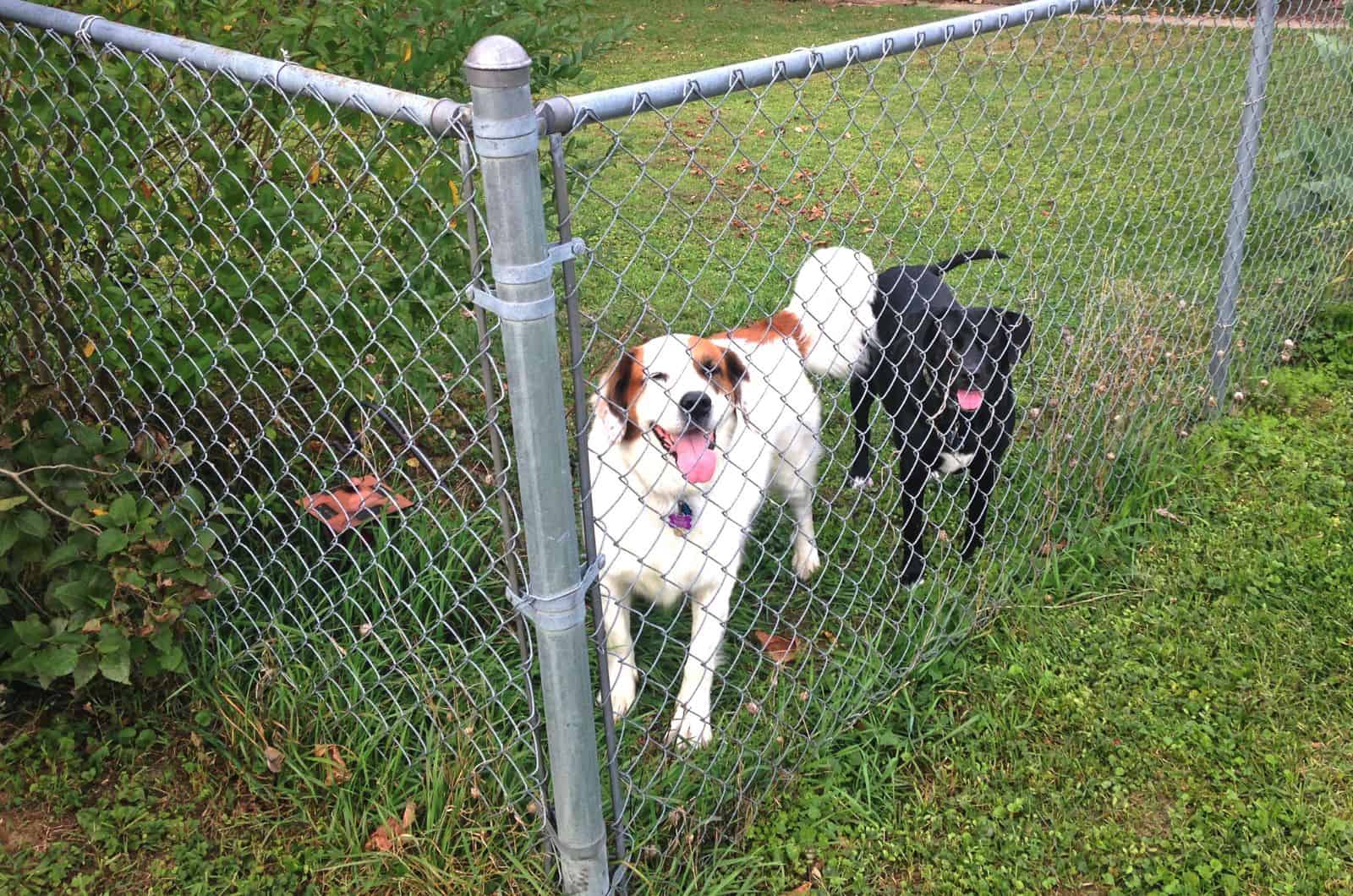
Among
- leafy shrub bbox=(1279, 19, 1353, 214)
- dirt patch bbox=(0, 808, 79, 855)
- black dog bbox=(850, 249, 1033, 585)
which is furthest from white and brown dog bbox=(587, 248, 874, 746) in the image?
leafy shrub bbox=(1279, 19, 1353, 214)

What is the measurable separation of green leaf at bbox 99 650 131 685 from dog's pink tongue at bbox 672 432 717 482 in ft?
4.25

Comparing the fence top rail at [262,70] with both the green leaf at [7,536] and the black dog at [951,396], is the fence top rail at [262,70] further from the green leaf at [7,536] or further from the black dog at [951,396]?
the black dog at [951,396]

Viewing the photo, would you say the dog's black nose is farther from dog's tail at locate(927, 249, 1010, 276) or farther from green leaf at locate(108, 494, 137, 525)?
dog's tail at locate(927, 249, 1010, 276)

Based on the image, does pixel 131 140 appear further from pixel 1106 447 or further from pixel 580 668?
pixel 1106 447

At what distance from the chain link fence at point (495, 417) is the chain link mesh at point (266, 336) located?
13 mm

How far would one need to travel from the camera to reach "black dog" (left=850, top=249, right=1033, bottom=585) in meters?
3.25

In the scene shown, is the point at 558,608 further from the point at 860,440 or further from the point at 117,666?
the point at 860,440

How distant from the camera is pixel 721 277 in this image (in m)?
5.43

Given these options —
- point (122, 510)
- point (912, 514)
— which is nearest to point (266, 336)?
point (122, 510)

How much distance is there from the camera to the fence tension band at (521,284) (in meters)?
1.46

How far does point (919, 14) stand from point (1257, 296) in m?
11.4

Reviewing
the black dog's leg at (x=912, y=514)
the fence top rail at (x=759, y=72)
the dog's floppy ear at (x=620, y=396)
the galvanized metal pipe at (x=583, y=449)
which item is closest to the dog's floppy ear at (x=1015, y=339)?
the black dog's leg at (x=912, y=514)

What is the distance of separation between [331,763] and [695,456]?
1082 mm

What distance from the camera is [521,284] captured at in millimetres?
1468
